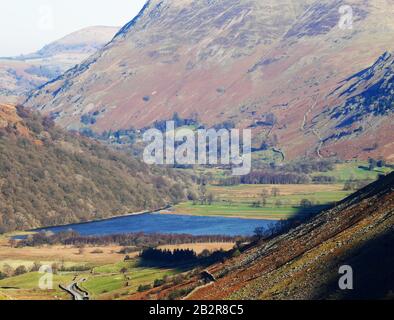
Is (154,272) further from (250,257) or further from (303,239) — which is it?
(303,239)

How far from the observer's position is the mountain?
83.0 meters

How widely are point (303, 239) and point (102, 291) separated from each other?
33.8 m

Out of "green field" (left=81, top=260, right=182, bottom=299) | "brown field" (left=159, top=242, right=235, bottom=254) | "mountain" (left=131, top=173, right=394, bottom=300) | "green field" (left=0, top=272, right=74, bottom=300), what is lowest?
"green field" (left=0, top=272, right=74, bottom=300)

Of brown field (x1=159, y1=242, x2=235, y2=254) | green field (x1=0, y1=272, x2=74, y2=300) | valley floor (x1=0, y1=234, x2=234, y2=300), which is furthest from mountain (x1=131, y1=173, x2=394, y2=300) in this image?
brown field (x1=159, y1=242, x2=235, y2=254)

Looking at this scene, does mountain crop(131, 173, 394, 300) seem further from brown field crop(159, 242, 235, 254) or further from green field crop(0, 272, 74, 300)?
brown field crop(159, 242, 235, 254)

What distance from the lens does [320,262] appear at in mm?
94688

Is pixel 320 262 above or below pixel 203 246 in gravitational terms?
above

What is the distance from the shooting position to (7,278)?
167500mm

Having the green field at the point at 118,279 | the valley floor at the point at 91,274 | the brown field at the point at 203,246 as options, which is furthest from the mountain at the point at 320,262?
the brown field at the point at 203,246

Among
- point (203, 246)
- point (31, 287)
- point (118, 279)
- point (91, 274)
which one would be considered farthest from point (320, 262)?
point (203, 246)

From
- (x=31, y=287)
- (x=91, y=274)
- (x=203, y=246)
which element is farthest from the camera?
(x=203, y=246)

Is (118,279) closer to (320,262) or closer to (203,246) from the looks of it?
(203,246)
